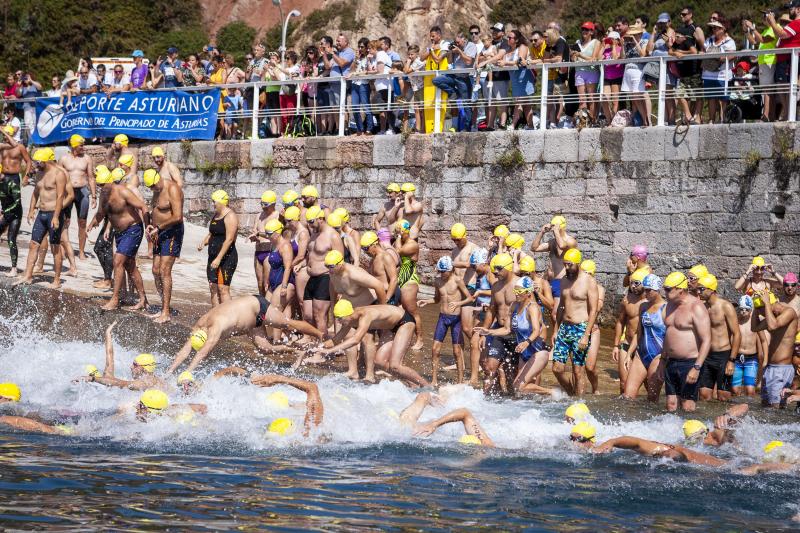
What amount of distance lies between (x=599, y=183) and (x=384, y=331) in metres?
4.61

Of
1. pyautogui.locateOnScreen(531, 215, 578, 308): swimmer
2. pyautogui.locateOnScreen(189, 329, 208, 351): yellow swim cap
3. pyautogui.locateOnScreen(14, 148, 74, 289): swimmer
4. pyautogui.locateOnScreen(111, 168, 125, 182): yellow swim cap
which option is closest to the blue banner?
pyautogui.locateOnScreen(14, 148, 74, 289): swimmer

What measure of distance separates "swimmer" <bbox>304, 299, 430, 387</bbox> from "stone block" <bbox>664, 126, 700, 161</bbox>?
15.0ft

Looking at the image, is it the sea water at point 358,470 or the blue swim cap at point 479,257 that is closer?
the sea water at point 358,470

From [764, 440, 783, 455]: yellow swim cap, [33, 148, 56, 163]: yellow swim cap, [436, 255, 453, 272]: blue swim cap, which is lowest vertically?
[764, 440, 783, 455]: yellow swim cap

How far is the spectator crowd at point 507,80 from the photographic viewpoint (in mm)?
14211

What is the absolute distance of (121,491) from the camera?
7852 millimetres

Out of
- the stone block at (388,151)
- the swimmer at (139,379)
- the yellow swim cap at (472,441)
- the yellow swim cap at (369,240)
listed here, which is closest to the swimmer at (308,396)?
the yellow swim cap at (472,441)

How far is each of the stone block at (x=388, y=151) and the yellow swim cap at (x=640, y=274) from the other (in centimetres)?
585

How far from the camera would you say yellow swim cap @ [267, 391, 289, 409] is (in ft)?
33.8

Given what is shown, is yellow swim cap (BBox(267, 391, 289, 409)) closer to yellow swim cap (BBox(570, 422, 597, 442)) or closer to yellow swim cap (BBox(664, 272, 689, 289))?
yellow swim cap (BBox(570, 422, 597, 442))

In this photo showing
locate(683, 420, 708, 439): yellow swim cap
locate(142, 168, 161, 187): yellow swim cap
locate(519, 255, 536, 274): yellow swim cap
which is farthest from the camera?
locate(142, 168, 161, 187): yellow swim cap

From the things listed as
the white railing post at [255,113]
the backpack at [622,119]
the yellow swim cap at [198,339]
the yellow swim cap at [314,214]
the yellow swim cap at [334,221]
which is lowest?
the yellow swim cap at [198,339]

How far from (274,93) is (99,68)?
4.07 meters

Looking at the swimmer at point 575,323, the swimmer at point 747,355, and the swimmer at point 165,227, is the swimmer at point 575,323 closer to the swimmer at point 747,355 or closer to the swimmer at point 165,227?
the swimmer at point 747,355
